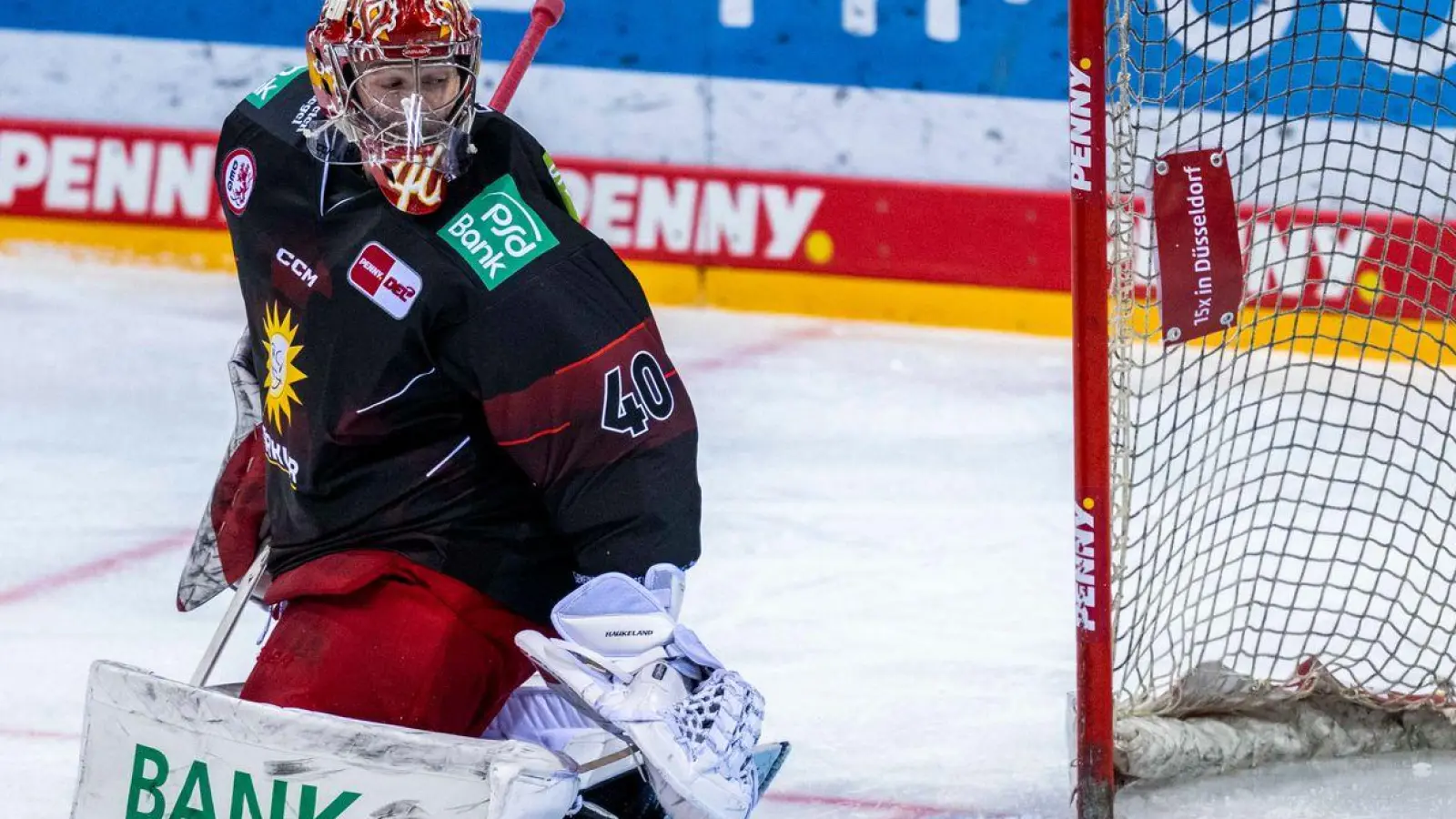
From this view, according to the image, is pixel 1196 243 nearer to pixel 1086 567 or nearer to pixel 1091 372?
pixel 1091 372

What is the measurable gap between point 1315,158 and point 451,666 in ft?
10.2

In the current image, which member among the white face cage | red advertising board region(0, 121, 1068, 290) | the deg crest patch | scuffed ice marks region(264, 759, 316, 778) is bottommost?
red advertising board region(0, 121, 1068, 290)

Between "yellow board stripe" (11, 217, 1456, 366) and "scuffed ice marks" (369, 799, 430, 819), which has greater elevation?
"scuffed ice marks" (369, 799, 430, 819)

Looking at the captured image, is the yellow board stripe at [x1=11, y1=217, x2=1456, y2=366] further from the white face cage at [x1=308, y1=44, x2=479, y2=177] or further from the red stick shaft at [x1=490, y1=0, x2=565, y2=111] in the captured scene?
the white face cage at [x1=308, y1=44, x2=479, y2=177]

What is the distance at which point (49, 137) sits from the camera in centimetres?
548

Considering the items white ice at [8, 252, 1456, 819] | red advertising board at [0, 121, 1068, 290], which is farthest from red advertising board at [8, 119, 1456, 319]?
white ice at [8, 252, 1456, 819]

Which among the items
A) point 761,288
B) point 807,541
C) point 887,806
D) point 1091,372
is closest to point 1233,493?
point 807,541

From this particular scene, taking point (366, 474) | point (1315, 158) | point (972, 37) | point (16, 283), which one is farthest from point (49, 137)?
point (366, 474)

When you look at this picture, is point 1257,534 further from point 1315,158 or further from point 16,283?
point 16,283

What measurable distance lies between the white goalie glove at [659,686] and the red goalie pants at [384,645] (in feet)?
0.57

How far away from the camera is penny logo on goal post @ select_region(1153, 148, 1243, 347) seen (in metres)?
2.29

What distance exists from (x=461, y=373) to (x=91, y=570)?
1.75m

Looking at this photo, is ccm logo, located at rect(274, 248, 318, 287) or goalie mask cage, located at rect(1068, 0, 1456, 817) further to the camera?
goalie mask cage, located at rect(1068, 0, 1456, 817)

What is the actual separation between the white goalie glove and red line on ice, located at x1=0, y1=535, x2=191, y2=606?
174cm
